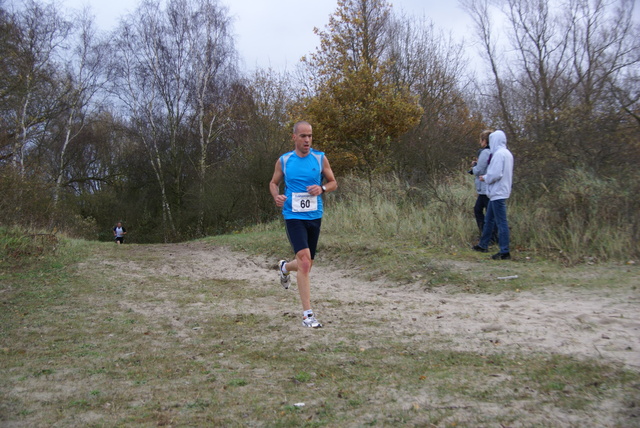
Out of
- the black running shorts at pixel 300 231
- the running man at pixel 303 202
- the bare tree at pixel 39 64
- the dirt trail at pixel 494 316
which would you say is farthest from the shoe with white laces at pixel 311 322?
the bare tree at pixel 39 64

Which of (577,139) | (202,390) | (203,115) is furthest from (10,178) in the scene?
(203,115)

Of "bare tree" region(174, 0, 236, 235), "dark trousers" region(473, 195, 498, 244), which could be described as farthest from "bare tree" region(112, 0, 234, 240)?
"dark trousers" region(473, 195, 498, 244)

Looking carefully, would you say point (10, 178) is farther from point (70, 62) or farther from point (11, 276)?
point (70, 62)

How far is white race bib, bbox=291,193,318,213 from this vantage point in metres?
5.18

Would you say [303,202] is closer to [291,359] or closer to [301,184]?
[301,184]

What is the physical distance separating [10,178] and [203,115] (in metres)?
19.1

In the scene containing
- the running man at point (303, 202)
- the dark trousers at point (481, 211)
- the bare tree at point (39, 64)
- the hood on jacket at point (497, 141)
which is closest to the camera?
the running man at point (303, 202)

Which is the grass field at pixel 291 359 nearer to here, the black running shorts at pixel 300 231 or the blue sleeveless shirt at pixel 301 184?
the black running shorts at pixel 300 231

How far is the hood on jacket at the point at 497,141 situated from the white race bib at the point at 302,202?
4513 mm

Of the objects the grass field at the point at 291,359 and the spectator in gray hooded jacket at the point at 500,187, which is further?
the spectator in gray hooded jacket at the point at 500,187

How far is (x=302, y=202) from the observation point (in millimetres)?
5195

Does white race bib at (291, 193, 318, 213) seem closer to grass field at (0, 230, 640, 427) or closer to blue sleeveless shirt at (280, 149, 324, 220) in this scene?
blue sleeveless shirt at (280, 149, 324, 220)

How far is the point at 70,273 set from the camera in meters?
8.86

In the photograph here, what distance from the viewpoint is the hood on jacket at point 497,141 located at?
8.38m
